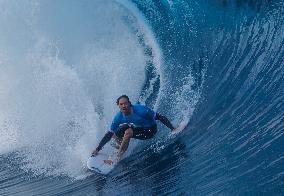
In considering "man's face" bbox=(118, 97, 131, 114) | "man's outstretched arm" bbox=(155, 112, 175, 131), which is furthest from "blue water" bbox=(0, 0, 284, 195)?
"man's face" bbox=(118, 97, 131, 114)

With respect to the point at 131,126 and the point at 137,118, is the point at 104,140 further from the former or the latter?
the point at 137,118

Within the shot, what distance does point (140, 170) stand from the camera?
6.57 metres

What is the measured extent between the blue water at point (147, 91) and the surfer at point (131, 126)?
9.0 inches

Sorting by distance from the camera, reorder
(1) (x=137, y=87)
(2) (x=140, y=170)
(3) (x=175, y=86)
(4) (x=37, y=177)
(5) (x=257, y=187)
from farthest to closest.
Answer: (1) (x=137, y=87) < (3) (x=175, y=86) < (4) (x=37, y=177) < (2) (x=140, y=170) < (5) (x=257, y=187)

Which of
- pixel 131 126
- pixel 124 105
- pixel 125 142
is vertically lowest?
pixel 125 142

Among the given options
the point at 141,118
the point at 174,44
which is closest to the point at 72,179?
the point at 141,118

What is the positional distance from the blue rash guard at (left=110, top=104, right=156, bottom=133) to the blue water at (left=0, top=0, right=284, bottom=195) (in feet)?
1.34

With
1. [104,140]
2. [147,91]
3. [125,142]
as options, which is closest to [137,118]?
[125,142]

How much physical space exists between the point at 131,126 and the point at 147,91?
2400mm

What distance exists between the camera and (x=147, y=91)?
367 inches

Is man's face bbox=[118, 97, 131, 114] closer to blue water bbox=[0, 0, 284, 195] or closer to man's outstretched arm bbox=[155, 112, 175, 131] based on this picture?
man's outstretched arm bbox=[155, 112, 175, 131]

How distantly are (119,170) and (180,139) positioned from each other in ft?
3.26

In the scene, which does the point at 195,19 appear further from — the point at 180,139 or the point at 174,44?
the point at 180,139

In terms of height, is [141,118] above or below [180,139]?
above
